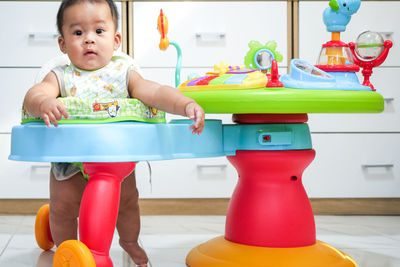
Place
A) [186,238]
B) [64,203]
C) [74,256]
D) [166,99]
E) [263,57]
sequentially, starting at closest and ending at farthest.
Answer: [74,256] < [166,99] < [64,203] < [263,57] < [186,238]

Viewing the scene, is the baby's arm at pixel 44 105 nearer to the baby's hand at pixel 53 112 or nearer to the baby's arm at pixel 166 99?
the baby's hand at pixel 53 112

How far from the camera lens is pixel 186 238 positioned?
4.61 ft

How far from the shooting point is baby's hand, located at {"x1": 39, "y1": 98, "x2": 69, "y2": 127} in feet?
2.70

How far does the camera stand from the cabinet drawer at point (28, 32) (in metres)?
1.71

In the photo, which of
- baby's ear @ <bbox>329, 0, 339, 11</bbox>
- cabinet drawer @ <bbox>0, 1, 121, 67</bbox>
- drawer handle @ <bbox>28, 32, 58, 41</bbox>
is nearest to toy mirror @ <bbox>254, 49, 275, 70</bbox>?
baby's ear @ <bbox>329, 0, 339, 11</bbox>

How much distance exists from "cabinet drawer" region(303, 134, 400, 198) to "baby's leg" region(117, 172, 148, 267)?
79cm

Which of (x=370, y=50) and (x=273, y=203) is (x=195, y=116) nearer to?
(x=273, y=203)

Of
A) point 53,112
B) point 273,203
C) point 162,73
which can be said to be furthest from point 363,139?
point 53,112

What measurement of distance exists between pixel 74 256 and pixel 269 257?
362 mm

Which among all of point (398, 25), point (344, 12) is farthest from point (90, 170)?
point (398, 25)

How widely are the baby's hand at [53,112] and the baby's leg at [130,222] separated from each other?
287 millimetres

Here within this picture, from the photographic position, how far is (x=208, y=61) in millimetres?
1743

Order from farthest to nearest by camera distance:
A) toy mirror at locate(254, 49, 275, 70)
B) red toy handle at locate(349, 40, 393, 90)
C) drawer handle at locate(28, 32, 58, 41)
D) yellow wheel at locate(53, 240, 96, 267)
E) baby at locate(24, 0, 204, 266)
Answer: drawer handle at locate(28, 32, 58, 41) → toy mirror at locate(254, 49, 275, 70) → red toy handle at locate(349, 40, 393, 90) → baby at locate(24, 0, 204, 266) → yellow wheel at locate(53, 240, 96, 267)

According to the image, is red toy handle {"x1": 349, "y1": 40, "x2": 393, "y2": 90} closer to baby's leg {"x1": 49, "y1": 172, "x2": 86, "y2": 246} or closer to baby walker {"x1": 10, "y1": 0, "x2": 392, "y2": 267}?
baby walker {"x1": 10, "y1": 0, "x2": 392, "y2": 267}
